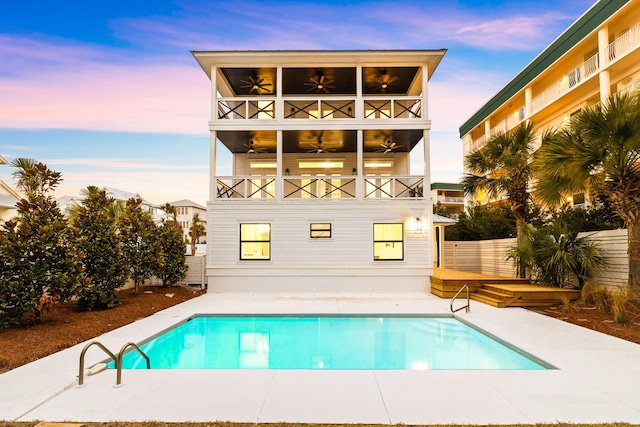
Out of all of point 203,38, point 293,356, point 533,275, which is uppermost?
point 203,38

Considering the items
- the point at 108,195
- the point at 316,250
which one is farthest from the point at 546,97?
the point at 108,195

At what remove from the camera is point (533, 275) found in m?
10.5

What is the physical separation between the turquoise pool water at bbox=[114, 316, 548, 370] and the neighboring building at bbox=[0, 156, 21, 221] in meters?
15.3

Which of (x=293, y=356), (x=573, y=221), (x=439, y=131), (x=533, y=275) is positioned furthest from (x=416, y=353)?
(x=439, y=131)

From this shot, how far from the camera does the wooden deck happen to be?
8.74m

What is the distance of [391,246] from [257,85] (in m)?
8.47

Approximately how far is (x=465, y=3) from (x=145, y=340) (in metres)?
19.5

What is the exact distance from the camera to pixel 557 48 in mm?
17938

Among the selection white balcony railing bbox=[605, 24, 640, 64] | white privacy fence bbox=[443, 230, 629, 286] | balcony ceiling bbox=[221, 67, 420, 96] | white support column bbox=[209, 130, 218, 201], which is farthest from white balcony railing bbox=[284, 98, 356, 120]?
white balcony railing bbox=[605, 24, 640, 64]

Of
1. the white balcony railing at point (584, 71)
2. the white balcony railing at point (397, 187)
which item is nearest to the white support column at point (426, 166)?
the white balcony railing at point (397, 187)

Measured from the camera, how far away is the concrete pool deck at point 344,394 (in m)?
3.27

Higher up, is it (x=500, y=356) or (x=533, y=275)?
(x=533, y=275)

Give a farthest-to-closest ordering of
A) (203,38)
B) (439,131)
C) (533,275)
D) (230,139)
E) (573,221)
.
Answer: (439,131)
(203,38)
(230,139)
(573,221)
(533,275)

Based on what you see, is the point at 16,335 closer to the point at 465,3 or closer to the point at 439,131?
the point at 465,3
